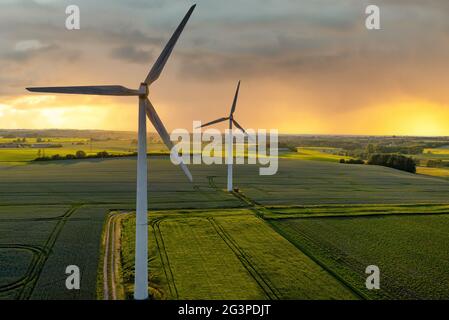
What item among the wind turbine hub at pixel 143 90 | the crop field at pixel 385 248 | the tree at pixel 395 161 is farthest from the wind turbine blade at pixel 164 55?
the tree at pixel 395 161

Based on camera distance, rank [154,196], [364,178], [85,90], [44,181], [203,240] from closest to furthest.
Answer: [85,90] < [203,240] < [154,196] < [44,181] < [364,178]

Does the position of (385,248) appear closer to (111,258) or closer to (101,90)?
(111,258)

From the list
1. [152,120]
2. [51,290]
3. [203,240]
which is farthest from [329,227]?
[51,290]

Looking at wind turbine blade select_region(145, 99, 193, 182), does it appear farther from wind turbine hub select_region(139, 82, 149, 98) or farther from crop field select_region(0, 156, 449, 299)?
crop field select_region(0, 156, 449, 299)

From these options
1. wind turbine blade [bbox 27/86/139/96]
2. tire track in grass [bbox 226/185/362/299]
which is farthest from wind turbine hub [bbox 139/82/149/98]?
tire track in grass [bbox 226/185/362/299]

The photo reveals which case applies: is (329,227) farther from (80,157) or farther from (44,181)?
(80,157)

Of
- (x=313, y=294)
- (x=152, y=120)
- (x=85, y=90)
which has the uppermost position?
(x=85, y=90)

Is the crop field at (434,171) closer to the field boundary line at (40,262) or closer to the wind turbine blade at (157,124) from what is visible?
the field boundary line at (40,262)
